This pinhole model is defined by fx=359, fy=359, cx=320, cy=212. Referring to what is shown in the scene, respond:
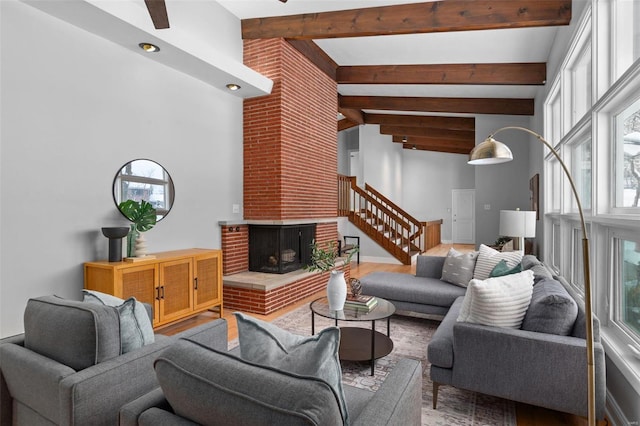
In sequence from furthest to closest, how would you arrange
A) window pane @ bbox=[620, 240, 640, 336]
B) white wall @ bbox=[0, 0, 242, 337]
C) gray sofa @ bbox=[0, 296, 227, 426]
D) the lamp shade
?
the lamp shade
white wall @ bbox=[0, 0, 242, 337]
window pane @ bbox=[620, 240, 640, 336]
gray sofa @ bbox=[0, 296, 227, 426]

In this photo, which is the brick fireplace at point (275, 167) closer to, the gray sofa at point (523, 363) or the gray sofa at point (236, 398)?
the gray sofa at point (523, 363)

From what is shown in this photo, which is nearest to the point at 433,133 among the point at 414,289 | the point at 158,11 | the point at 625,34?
the point at 414,289

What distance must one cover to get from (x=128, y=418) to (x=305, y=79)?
201 inches

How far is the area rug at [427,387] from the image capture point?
7.21 feet

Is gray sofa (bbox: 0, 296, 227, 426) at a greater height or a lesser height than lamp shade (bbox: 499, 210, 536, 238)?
lesser

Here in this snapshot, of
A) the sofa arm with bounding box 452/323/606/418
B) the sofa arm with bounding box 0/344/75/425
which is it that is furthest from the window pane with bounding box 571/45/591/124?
the sofa arm with bounding box 0/344/75/425

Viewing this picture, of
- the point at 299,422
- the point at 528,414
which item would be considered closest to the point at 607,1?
the point at 528,414

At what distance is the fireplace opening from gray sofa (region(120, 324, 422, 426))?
3683 mm

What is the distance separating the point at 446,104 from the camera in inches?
263

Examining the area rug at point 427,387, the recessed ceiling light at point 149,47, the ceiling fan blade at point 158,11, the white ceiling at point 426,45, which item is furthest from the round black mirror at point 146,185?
the white ceiling at point 426,45

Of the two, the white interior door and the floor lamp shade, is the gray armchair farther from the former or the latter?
the white interior door

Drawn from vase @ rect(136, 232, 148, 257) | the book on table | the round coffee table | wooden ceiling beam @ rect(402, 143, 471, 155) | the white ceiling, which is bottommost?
the round coffee table

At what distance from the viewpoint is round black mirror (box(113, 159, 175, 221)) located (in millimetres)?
3645

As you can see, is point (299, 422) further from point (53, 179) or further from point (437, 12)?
point (437, 12)
